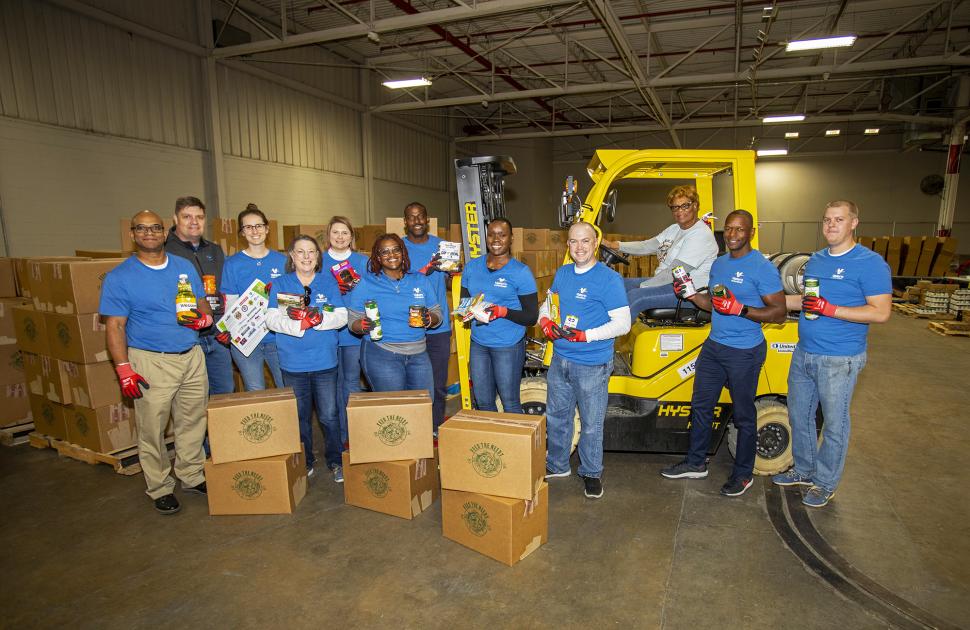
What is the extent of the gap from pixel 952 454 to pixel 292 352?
→ 5.90 metres

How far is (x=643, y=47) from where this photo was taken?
1340cm

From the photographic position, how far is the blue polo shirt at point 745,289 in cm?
353

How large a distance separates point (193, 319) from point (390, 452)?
157 cm

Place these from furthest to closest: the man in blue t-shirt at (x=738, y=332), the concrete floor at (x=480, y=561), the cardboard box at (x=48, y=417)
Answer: the cardboard box at (x=48, y=417) < the man in blue t-shirt at (x=738, y=332) < the concrete floor at (x=480, y=561)

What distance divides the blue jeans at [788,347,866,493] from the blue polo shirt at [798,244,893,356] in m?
0.09

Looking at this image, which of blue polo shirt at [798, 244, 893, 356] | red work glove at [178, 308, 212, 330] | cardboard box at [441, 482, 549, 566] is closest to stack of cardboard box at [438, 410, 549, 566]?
cardboard box at [441, 482, 549, 566]

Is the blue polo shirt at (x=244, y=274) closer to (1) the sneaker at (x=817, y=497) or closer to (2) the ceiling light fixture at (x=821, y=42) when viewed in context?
(1) the sneaker at (x=817, y=497)

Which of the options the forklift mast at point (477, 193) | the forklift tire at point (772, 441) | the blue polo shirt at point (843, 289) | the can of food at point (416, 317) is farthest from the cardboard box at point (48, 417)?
the blue polo shirt at point (843, 289)

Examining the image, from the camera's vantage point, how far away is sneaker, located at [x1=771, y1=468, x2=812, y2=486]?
13.4 feet

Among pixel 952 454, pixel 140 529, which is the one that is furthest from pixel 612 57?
pixel 140 529

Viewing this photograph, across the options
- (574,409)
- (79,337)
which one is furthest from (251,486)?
(574,409)

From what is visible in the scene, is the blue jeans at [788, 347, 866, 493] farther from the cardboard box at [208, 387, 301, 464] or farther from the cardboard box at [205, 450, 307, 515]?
the cardboard box at [205, 450, 307, 515]

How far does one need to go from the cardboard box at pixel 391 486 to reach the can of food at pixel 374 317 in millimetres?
843

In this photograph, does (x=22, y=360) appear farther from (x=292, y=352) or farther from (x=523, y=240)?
(x=523, y=240)
